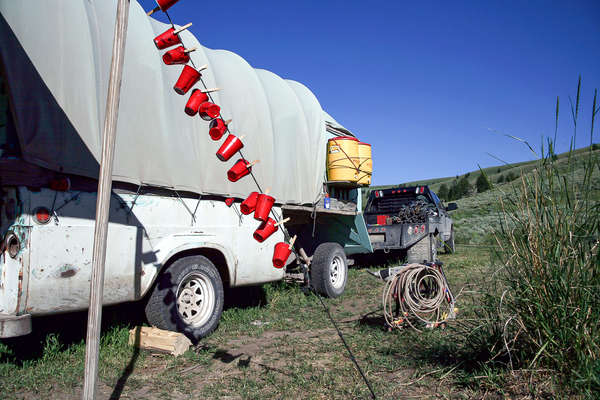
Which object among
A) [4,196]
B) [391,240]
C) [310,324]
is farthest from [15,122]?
[391,240]

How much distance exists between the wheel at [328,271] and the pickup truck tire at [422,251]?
2.84m

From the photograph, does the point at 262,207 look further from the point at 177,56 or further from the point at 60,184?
the point at 60,184

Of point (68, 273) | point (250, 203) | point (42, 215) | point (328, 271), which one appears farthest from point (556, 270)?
point (328, 271)

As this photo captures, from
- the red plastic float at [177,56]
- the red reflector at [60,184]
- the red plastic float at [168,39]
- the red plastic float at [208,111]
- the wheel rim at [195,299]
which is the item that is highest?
the red plastic float at [168,39]

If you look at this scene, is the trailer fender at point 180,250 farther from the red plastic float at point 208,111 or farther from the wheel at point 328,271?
the wheel at point 328,271


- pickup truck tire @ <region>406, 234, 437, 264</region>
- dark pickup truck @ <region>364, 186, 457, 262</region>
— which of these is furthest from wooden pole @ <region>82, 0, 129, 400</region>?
pickup truck tire @ <region>406, 234, 437, 264</region>

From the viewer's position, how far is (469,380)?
9.77 ft

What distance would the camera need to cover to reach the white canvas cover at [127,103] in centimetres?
321

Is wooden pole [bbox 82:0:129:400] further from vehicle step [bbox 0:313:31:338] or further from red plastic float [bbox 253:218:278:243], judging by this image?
red plastic float [bbox 253:218:278:243]

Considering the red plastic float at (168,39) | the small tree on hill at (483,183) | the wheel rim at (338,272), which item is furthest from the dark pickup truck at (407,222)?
the red plastic float at (168,39)

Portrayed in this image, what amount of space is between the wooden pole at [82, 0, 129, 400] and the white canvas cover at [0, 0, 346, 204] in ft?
4.04

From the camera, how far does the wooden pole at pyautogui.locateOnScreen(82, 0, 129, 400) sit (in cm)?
230

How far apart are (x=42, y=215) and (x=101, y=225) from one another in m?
1.14

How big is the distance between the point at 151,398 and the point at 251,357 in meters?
1.10
